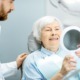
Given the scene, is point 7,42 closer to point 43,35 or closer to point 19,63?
point 19,63

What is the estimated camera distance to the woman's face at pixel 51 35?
1784 millimetres

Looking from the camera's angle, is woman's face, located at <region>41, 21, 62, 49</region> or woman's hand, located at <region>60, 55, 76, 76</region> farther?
woman's face, located at <region>41, 21, 62, 49</region>

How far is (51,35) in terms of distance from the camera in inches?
70.6

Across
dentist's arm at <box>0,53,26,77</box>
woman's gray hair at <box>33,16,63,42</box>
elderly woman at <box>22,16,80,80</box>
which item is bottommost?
dentist's arm at <box>0,53,26,77</box>

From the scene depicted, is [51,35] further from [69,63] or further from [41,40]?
[69,63]

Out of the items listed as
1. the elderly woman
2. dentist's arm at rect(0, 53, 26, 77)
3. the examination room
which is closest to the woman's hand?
the examination room

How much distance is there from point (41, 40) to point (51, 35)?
0.10m

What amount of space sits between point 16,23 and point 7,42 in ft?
0.60

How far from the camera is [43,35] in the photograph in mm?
1808

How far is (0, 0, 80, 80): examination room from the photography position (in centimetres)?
163

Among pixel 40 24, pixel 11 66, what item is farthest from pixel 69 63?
pixel 11 66

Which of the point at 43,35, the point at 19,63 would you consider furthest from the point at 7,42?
the point at 43,35

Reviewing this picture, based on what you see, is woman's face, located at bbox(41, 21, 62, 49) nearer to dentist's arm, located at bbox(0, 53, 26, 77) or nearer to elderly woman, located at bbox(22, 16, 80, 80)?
elderly woman, located at bbox(22, 16, 80, 80)

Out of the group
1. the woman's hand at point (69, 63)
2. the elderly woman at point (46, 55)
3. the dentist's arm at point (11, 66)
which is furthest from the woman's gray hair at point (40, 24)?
the woman's hand at point (69, 63)
